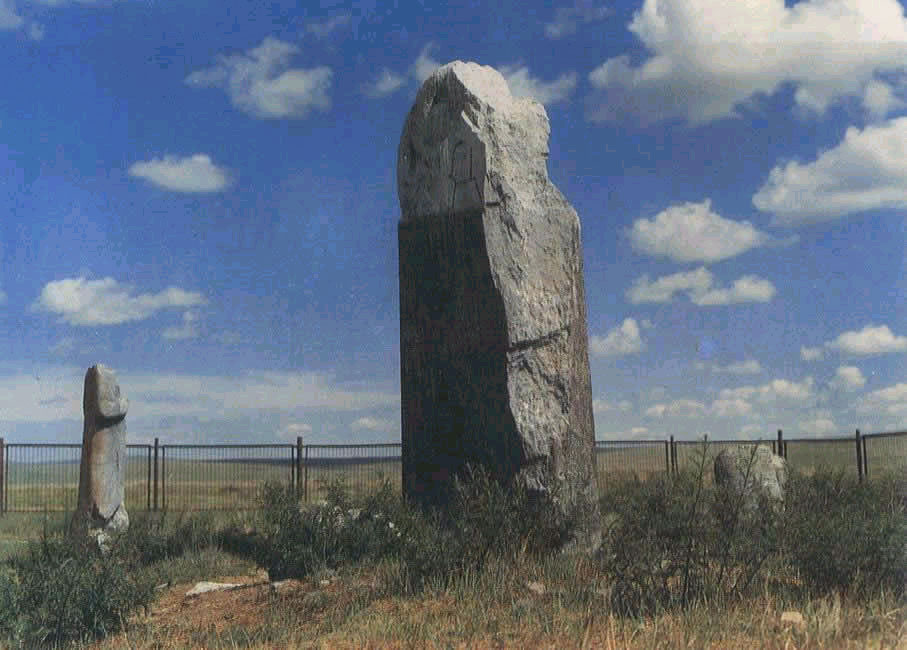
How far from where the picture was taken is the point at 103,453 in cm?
1353

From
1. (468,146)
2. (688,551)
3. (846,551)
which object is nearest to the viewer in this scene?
(688,551)

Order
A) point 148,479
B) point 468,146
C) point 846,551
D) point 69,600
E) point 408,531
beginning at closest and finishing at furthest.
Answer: point 846,551, point 69,600, point 408,531, point 468,146, point 148,479

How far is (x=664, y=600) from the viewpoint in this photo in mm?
6172

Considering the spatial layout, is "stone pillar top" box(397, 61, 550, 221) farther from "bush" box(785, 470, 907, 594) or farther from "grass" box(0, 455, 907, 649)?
"bush" box(785, 470, 907, 594)

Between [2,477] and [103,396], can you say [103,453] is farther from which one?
[2,477]

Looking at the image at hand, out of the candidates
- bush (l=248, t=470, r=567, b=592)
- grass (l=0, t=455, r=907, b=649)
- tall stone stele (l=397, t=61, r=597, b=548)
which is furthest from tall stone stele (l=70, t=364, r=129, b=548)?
tall stone stele (l=397, t=61, r=597, b=548)

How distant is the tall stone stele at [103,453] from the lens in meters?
13.3

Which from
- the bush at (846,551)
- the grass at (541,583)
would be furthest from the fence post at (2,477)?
the bush at (846,551)

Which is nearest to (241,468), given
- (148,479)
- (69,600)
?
(148,479)

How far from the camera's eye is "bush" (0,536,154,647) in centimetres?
746

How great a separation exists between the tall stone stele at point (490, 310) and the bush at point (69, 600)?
8.52 ft

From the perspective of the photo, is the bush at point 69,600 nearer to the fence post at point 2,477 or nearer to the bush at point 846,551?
the bush at point 846,551

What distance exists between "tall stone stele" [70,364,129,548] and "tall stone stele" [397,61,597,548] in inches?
240

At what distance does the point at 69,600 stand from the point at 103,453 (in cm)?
625
